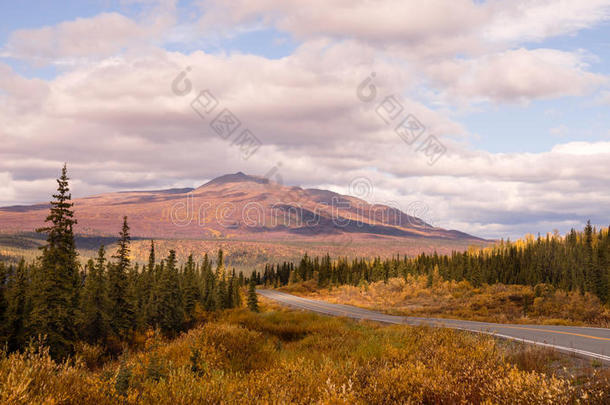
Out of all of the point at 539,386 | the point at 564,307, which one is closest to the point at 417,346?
the point at 539,386

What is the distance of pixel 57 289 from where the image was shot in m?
26.0

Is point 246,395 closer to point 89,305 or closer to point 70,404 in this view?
point 70,404

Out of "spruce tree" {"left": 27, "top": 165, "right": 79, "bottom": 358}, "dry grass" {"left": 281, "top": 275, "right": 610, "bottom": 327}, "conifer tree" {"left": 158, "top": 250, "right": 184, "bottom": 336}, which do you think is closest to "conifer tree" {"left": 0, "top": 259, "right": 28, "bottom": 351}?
"spruce tree" {"left": 27, "top": 165, "right": 79, "bottom": 358}

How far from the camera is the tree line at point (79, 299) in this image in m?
25.9

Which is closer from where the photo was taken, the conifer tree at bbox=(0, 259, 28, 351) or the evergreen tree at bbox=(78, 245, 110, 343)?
the conifer tree at bbox=(0, 259, 28, 351)

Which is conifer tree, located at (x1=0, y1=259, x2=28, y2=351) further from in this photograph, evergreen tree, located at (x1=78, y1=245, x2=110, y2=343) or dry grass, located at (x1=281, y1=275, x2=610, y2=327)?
dry grass, located at (x1=281, y1=275, x2=610, y2=327)

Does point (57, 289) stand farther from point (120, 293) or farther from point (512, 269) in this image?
point (512, 269)

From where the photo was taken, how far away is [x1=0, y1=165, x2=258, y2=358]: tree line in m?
25.9

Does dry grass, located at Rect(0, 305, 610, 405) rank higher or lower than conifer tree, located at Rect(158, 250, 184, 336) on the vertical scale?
higher

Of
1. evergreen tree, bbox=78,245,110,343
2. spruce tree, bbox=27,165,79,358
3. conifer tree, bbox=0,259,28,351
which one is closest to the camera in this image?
spruce tree, bbox=27,165,79,358

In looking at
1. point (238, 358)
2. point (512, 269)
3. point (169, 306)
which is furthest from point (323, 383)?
point (512, 269)

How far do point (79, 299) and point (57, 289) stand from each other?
10.7 m

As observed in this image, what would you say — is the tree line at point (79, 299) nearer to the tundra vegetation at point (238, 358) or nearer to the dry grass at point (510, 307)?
the tundra vegetation at point (238, 358)

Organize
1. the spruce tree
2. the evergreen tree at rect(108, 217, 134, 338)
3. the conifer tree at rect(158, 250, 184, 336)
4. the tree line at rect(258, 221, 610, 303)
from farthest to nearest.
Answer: the tree line at rect(258, 221, 610, 303) < the conifer tree at rect(158, 250, 184, 336) < the evergreen tree at rect(108, 217, 134, 338) < the spruce tree
